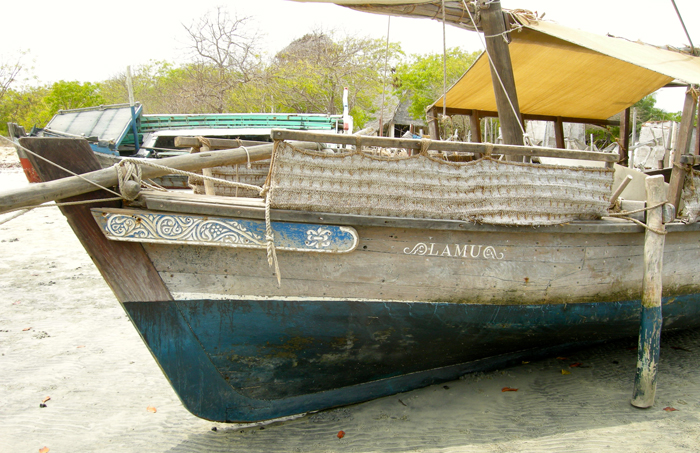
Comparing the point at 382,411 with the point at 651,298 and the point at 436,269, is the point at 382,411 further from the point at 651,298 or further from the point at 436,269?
the point at 651,298

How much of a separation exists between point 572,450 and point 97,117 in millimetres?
12425

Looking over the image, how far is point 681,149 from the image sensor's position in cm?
355

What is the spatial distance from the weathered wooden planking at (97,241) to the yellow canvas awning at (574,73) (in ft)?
12.5

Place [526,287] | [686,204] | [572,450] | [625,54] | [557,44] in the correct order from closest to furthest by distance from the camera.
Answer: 1. [572,450]
2. [526,287]
3. [686,204]
4. [625,54]
5. [557,44]

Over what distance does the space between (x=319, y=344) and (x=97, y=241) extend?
56.3 inches

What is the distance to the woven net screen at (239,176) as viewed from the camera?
3.56 m

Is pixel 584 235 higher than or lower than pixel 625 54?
lower

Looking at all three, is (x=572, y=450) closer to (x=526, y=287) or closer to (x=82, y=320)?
(x=526, y=287)

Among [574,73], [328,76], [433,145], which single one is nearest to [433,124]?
[574,73]

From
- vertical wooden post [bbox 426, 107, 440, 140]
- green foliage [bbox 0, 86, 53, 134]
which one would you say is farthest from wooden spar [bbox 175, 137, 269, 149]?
green foliage [bbox 0, 86, 53, 134]

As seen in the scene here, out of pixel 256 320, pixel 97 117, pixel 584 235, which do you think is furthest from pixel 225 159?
pixel 97 117

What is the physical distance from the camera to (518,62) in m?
5.23

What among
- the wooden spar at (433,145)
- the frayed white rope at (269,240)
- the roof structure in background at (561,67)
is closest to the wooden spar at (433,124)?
the roof structure in background at (561,67)

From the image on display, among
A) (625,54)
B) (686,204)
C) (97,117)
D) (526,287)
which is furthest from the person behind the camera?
(97,117)
